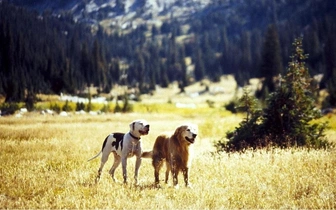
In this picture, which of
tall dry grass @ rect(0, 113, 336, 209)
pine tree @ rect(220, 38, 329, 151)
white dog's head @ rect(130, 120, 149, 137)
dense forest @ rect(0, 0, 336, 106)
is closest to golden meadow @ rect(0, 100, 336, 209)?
tall dry grass @ rect(0, 113, 336, 209)

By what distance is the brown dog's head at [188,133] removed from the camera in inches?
313

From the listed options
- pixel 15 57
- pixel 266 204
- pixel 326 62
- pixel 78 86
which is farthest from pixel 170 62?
pixel 266 204

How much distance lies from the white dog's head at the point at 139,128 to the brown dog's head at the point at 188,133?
90 cm

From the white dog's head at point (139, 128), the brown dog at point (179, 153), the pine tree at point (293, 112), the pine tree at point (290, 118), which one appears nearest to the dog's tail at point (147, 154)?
the brown dog at point (179, 153)

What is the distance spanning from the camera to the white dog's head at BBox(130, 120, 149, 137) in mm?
8375

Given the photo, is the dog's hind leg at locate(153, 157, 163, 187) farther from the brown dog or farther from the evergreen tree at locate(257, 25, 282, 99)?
the evergreen tree at locate(257, 25, 282, 99)

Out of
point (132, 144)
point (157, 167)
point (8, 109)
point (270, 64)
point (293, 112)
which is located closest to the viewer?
point (132, 144)

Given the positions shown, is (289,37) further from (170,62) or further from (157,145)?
(157,145)

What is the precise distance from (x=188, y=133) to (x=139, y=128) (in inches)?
55.6

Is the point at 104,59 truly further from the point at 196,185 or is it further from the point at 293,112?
the point at 196,185

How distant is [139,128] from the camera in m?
8.45

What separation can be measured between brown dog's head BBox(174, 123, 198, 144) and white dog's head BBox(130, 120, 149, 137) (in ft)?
2.96

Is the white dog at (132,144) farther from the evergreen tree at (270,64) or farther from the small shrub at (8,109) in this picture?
the evergreen tree at (270,64)

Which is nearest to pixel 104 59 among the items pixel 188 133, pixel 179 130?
pixel 179 130
